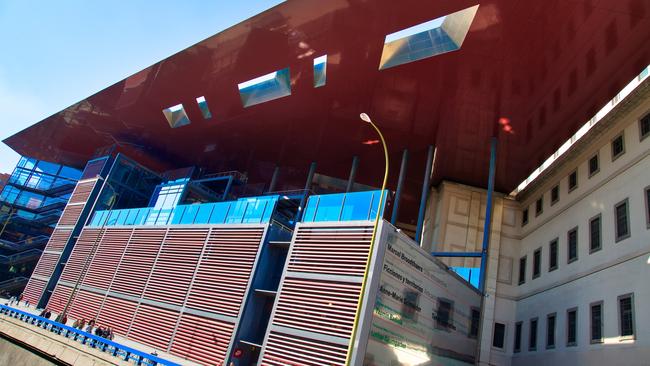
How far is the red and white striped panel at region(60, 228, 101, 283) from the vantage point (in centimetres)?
3429

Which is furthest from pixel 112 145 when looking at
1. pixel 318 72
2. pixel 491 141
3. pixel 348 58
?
pixel 491 141

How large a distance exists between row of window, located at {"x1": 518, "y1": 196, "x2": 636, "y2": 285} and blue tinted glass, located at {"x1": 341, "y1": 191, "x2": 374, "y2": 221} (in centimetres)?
1164

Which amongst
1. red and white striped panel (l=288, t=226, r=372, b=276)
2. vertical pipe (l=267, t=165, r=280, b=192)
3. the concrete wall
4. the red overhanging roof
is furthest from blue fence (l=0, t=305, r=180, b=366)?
vertical pipe (l=267, t=165, r=280, b=192)

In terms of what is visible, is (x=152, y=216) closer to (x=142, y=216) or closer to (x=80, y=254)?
(x=142, y=216)

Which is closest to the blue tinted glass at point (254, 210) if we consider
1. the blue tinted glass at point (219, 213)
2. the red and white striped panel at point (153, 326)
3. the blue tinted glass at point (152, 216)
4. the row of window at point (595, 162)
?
the blue tinted glass at point (219, 213)

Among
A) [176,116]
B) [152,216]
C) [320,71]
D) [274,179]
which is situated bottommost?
[152,216]

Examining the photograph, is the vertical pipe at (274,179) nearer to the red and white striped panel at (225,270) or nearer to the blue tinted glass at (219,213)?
the blue tinted glass at (219,213)

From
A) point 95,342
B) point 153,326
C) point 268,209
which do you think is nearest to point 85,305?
point 153,326

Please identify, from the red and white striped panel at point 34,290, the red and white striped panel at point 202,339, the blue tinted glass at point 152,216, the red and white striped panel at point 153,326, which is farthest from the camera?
the red and white striped panel at point 34,290

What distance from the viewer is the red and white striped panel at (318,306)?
52.0 feet

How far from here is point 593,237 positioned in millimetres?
21578

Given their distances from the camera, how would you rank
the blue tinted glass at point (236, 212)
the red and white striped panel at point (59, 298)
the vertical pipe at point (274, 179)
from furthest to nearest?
1. the vertical pipe at point (274, 179)
2. the red and white striped panel at point (59, 298)
3. the blue tinted glass at point (236, 212)

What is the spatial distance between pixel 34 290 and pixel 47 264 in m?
2.42

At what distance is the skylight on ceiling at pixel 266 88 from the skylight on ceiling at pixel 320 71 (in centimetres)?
187
